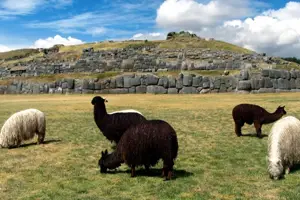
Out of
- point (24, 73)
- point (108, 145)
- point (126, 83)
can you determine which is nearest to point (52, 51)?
point (24, 73)

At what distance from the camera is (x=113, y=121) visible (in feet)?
34.1

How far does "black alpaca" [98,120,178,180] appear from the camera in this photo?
782 centimetres

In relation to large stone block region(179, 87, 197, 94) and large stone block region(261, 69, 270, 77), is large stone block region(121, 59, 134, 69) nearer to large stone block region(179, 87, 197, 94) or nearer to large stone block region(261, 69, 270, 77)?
large stone block region(179, 87, 197, 94)

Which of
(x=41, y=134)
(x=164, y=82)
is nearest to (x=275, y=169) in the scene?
(x=41, y=134)

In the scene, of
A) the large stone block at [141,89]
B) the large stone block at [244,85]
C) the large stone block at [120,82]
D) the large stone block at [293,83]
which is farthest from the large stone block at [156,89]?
the large stone block at [293,83]

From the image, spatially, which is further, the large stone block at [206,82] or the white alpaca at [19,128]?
the large stone block at [206,82]

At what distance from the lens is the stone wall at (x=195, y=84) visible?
112 feet

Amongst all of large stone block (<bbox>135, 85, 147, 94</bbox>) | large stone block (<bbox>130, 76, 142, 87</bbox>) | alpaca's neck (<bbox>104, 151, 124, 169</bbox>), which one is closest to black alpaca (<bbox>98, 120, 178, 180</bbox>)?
→ alpaca's neck (<bbox>104, 151, 124, 169</bbox>)

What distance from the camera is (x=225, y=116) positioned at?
18.9 meters

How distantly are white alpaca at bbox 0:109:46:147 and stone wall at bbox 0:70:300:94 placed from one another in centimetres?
2310

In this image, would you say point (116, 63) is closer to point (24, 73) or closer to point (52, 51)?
point (24, 73)

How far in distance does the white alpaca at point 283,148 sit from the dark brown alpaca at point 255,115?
4374 millimetres

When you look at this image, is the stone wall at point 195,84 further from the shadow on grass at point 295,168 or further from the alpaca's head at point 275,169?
the alpaca's head at point 275,169

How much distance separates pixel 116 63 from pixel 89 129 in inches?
1119
